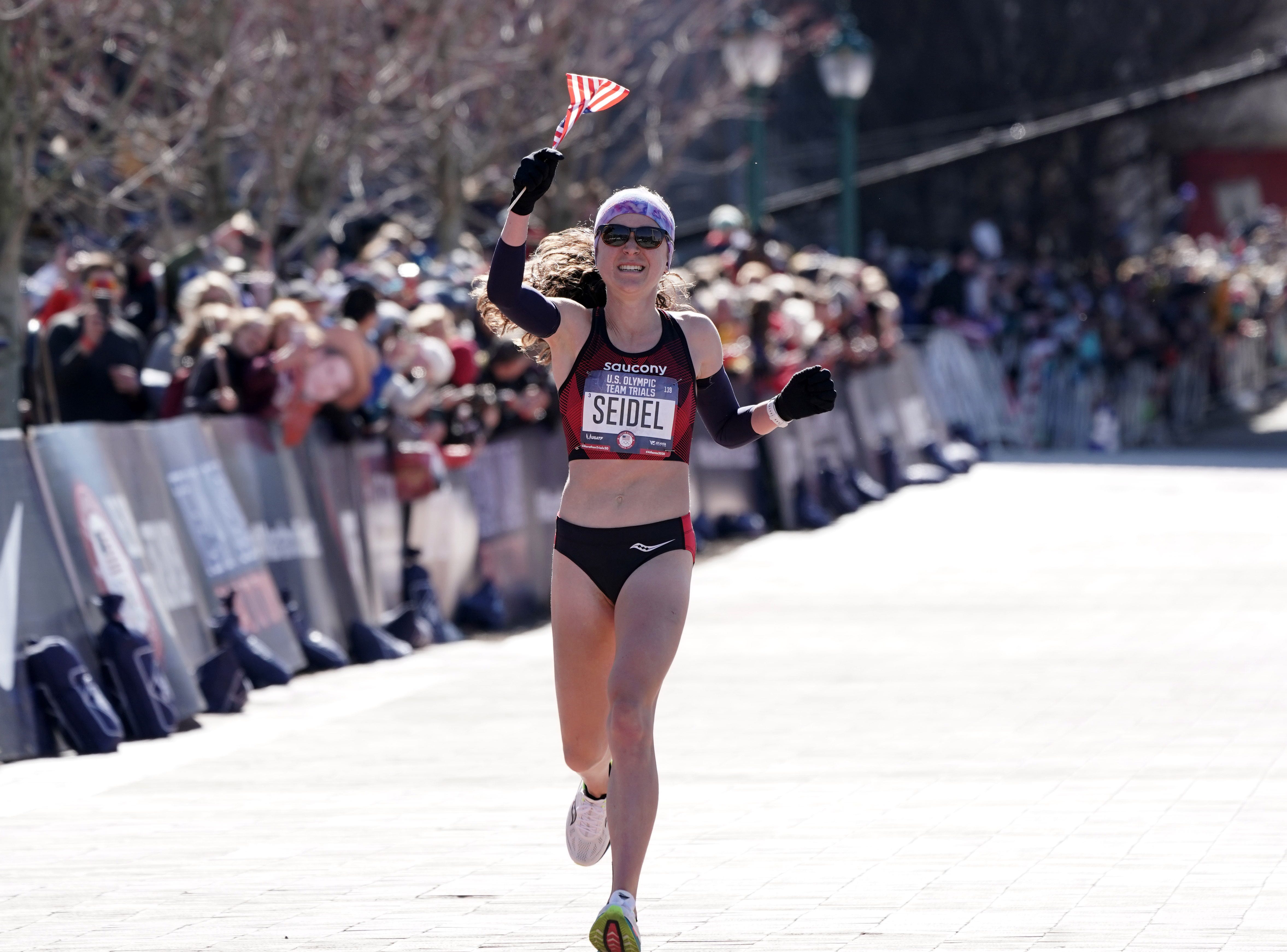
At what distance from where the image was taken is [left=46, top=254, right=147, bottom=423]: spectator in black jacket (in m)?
11.6

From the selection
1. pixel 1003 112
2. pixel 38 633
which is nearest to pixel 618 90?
pixel 38 633

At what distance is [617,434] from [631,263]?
468 mm

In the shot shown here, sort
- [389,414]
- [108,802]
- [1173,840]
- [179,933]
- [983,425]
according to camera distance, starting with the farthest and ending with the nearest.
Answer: [983,425] → [389,414] → [108,802] → [1173,840] → [179,933]

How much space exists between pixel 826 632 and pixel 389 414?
9.55ft

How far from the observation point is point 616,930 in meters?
5.23

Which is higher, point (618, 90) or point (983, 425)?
point (618, 90)

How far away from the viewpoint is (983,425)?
25844 mm

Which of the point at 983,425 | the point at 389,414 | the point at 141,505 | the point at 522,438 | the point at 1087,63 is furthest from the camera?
the point at 1087,63

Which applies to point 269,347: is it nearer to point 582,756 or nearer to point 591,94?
point 591,94

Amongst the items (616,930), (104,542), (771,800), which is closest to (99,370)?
(104,542)

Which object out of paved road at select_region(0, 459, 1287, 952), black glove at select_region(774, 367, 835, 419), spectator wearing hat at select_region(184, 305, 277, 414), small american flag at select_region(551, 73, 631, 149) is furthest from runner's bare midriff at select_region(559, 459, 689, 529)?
spectator wearing hat at select_region(184, 305, 277, 414)

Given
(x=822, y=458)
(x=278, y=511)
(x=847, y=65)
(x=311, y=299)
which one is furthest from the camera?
(x=847, y=65)

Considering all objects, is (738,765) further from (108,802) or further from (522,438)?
(522,438)

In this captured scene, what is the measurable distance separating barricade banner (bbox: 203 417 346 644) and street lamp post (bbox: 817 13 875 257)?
12.7m
